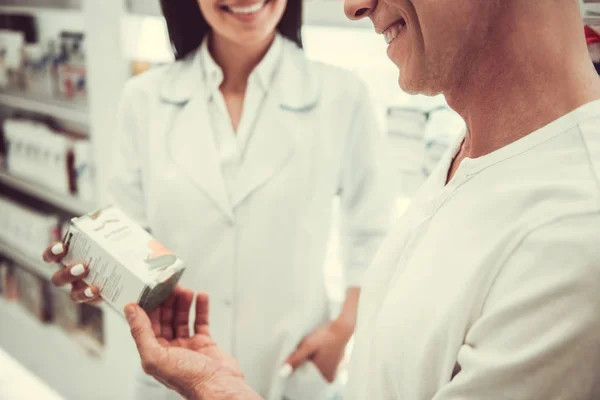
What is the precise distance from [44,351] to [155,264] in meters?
2.25

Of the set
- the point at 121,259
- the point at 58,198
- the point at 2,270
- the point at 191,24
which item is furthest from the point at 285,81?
the point at 2,270

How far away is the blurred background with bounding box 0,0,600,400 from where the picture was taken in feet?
4.35

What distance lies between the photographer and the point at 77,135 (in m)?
2.48

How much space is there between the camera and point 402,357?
2.23 feet

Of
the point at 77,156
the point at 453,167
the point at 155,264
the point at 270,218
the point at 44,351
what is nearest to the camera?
the point at 453,167

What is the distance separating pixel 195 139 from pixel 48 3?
1.95m

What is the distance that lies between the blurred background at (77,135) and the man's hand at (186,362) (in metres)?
0.20

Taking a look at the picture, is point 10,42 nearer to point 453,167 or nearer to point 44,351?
point 44,351

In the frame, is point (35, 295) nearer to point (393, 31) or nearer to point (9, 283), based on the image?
point (9, 283)

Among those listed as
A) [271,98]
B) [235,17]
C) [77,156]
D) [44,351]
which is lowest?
[44,351]

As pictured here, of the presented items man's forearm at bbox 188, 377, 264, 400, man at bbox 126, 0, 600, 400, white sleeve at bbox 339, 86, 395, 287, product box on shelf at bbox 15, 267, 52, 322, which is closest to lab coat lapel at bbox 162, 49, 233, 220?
white sleeve at bbox 339, 86, 395, 287

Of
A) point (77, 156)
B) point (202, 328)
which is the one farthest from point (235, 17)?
point (77, 156)

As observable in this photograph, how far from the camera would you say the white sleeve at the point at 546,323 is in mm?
482

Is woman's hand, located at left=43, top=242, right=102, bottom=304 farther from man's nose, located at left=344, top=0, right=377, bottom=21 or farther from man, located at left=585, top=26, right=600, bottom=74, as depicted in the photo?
man, located at left=585, top=26, right=600, bottom=74
